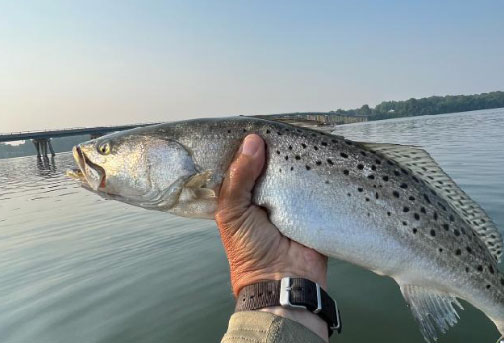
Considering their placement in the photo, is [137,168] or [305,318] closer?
[305,318]

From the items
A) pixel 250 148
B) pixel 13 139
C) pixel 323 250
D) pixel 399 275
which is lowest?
pixel 13 139

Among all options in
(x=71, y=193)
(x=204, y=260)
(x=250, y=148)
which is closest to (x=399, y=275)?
(x=250, y=148)

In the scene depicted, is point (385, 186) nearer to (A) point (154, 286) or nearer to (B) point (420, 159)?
(B) point (420, 159)

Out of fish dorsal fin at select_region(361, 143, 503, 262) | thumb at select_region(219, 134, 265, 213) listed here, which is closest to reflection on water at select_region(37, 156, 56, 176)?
thumb at select_region(219, 134, 265, 213)

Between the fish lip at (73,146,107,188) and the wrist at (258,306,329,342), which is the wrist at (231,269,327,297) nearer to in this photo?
the wrist at (258,306,329,342)

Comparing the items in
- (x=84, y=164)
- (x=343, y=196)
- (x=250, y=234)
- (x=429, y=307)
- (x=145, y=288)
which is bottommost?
(x=145, y=288)

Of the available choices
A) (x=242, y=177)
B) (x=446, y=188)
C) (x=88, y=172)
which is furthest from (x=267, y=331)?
(x=88, y=172)

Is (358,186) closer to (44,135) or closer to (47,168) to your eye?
(47,168)
